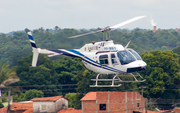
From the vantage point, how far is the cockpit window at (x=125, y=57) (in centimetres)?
3184

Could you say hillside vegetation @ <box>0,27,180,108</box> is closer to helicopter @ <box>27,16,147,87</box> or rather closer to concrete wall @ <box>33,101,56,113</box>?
helicopter @ <box>27,16,147,87</box>

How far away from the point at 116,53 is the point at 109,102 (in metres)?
18.9

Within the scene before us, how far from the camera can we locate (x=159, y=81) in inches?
2559

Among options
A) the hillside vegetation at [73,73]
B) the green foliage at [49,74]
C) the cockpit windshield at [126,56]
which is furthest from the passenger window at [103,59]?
the green foliage at [49,74]

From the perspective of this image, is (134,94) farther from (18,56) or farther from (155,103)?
(18,56)

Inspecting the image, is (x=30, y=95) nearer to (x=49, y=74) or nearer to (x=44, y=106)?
(x=49, y=74)

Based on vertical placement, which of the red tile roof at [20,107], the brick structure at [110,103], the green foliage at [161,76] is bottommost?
the red tile roof at [20,107]

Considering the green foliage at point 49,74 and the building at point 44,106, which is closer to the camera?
the building at point 44,106

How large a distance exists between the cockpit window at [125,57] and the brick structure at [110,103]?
18621 millimetres

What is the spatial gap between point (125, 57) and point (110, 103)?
18.9m

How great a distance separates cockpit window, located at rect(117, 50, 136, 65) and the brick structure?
61.1 ft

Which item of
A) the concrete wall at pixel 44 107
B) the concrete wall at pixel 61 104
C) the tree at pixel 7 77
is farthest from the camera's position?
the tree at pixel 7 77

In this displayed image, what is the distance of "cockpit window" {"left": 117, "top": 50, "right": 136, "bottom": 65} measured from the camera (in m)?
31.8

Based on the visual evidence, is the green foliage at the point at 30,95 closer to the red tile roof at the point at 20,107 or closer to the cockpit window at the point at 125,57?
the red tile roof at the point at 20,107
